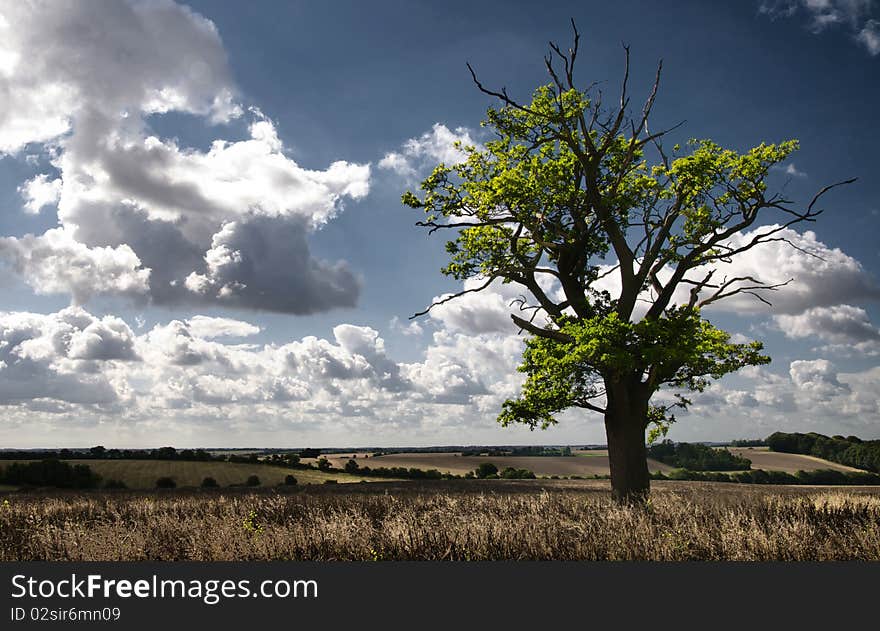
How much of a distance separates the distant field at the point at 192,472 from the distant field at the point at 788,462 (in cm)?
6587

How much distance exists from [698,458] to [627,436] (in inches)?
3555

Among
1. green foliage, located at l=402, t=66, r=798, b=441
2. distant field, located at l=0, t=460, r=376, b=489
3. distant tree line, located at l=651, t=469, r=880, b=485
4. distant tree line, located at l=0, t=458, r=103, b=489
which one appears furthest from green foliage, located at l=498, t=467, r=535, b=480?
green foliage, located at l=402, t=66, r=798, b=441

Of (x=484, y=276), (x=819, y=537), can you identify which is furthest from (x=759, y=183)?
(x=819, y=537)

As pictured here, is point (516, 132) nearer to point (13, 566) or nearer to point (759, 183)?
point (759, 183)

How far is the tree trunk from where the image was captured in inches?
883

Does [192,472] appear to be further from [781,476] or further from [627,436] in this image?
[781,476]

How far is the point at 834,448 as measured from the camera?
107 meters

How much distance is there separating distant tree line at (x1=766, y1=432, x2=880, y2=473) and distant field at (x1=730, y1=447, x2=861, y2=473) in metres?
2.53

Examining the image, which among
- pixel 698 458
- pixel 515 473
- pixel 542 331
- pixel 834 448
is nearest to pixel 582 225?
pixel 542 331

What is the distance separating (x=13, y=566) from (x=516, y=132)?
73.1 ft

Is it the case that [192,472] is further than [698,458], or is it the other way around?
[698,458]

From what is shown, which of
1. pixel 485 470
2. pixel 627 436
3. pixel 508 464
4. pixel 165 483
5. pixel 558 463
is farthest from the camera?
pixel 558 463

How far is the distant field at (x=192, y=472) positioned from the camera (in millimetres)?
59312

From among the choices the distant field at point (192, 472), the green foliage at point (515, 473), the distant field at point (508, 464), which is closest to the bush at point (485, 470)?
the distant field at point (508, 464)
